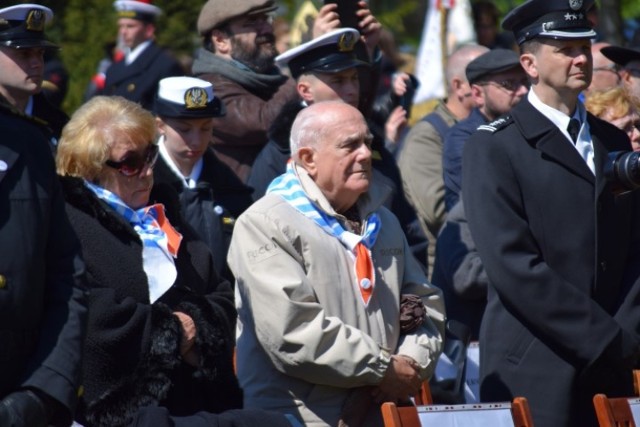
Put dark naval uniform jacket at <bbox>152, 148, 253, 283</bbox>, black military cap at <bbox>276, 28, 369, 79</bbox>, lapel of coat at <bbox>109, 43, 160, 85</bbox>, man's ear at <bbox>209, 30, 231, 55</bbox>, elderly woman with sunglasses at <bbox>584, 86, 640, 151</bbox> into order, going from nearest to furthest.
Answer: dark naval uniform jacket at <bbox>152, 148, 253, 283</bbox>, black military cap at <bbox>276, 28, 369, 79</bbox>, elderly woman with sunglasses at <bbox>584, 86, 640, 151</bbox>, man's ear at <bbox>209, 30, 231, 55</bbox>, lapel of coat at <bbox>109, 43, 160, 85</bbox>

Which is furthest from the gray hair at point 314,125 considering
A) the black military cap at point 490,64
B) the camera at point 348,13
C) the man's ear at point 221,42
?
the black military cap at point 490,64

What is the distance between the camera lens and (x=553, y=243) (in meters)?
5.91

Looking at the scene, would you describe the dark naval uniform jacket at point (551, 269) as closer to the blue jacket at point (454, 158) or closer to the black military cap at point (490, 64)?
the blue jacket at point (454, 158)

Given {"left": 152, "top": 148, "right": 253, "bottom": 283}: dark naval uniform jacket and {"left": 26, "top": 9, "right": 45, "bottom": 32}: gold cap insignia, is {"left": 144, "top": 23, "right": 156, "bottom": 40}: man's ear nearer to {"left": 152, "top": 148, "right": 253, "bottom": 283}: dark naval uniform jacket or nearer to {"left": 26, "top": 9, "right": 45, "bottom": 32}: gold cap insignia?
{"left": 152, "top": 148, "right": 253, "bottom": 283}: dark naval uniform jacket

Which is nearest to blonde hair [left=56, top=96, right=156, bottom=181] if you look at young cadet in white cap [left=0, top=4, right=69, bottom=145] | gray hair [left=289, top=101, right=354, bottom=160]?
young cadet in white cap [left=0, top=4, right=69, bottom=145]

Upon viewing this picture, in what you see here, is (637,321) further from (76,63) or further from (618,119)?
(76,63)

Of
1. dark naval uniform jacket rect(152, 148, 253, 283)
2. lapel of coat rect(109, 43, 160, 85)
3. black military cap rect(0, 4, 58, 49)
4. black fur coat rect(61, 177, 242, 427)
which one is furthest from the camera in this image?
lapel of coat rect(109, 43, 160, 85)

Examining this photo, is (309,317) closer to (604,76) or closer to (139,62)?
(604,76)

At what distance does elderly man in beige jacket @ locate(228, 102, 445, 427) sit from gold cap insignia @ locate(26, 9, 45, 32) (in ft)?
3.88

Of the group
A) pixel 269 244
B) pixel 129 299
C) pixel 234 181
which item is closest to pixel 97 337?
pixel 129 299

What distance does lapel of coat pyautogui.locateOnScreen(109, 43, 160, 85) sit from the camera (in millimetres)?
10234

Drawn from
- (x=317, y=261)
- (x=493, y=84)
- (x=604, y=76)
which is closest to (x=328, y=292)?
(x=317, y=261)

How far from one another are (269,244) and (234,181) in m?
1.65

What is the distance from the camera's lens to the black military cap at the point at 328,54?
728cm
